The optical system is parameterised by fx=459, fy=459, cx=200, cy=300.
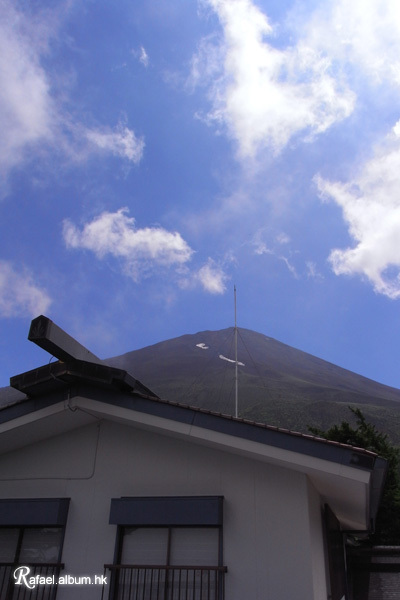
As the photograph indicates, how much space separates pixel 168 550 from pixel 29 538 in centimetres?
212

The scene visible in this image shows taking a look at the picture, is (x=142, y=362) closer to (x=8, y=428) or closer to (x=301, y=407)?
(x=301, y=407)

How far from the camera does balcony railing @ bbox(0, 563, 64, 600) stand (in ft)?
20.1

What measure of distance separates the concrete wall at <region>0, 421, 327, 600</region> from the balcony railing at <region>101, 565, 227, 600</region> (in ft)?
0.50

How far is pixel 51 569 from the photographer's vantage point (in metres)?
6.22

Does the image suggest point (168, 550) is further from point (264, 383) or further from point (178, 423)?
point (264, 383)

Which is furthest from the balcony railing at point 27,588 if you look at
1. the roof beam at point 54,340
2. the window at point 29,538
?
the roof beam at point 54,340

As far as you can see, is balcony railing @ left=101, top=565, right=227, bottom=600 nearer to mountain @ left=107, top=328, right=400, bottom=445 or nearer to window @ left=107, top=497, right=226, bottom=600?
window @ left=107, top=497, right=226, bottom=600

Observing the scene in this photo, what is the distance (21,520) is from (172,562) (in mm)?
2266

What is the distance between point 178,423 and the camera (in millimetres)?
6191

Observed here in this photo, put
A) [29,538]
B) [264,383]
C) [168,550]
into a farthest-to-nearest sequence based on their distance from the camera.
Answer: [264,383]
[29,538]
[168,550]

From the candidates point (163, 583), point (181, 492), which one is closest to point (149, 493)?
point (181, 492)

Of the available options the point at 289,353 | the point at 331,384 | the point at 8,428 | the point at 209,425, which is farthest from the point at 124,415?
the point at 289,353

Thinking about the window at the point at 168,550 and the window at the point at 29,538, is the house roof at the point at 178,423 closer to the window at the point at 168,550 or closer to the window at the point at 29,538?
the window at the point at 168,550

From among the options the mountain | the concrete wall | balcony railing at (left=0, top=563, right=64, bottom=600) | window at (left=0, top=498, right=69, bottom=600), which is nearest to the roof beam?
the concrete wall
